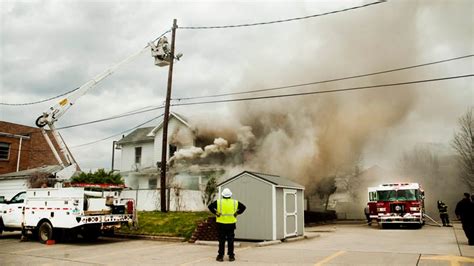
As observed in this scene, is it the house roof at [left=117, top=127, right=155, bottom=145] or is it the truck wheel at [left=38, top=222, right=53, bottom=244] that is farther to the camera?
the house roof at [left=117, top=127, right=155, bottom=145]

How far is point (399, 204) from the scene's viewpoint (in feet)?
69.3

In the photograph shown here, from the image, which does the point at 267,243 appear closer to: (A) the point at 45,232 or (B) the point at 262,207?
(B) the point at 262,207

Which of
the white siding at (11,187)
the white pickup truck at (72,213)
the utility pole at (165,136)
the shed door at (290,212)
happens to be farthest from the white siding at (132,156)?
Result: the shed door at (290,212)

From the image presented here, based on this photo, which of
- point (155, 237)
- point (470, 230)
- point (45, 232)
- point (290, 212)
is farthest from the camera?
point (155, 237)

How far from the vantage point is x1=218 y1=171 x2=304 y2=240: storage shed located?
41.5 ft

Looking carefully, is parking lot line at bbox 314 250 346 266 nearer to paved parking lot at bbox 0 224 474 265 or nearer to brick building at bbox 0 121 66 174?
paved parking lot at bbox 0 224 474 265

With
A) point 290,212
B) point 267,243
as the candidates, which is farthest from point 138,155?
point 267,243

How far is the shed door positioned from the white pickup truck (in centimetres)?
587

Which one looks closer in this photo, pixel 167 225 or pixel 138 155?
pixel 167 225

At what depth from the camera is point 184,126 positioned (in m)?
28.0

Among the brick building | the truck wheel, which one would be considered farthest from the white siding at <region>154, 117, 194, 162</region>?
the truck wheel

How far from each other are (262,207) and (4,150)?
93.8 feet

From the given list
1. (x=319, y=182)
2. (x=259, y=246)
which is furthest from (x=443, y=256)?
(x=319, y=182)

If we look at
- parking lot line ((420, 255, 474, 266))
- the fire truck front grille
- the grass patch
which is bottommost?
parking lot line ((420, 255, 474, 266))
